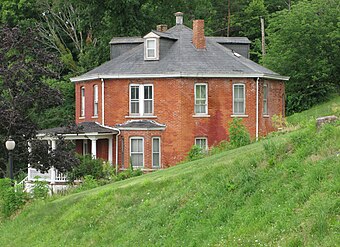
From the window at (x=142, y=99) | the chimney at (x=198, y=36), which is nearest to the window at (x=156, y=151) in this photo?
the window at (x=142, y=99)

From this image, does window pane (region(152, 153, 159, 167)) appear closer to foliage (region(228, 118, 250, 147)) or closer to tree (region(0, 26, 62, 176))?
foliage (region(228, 118, 250, 147))

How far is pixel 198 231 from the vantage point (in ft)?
45.1

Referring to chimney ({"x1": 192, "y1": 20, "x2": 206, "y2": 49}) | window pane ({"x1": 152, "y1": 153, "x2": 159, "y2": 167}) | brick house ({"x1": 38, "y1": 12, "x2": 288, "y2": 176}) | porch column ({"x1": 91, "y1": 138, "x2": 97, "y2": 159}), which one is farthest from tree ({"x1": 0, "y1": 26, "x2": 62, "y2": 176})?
chimney ({"x1": 192, "y1": 20, "x2": 206, "y2": 49})

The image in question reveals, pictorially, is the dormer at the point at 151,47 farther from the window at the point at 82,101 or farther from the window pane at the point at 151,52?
the window at the point at 82,101

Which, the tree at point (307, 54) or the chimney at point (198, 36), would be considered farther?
the tree at point (307, 54)

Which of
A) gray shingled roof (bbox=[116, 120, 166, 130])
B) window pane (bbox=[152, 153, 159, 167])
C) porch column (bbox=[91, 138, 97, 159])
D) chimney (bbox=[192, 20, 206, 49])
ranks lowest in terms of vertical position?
window pane (bbox=[152, 153, 159, 167])

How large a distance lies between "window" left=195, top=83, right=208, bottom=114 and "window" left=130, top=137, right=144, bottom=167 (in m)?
3.38

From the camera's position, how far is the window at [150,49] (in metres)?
40.3

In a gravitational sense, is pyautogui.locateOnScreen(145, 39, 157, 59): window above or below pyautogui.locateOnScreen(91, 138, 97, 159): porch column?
above

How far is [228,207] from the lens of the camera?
14102mm

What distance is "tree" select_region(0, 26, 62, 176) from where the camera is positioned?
23469mm

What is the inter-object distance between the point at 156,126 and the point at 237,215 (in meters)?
25.3

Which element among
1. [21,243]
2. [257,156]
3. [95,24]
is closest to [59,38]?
[95,24]

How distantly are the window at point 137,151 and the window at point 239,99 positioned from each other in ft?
17.3
